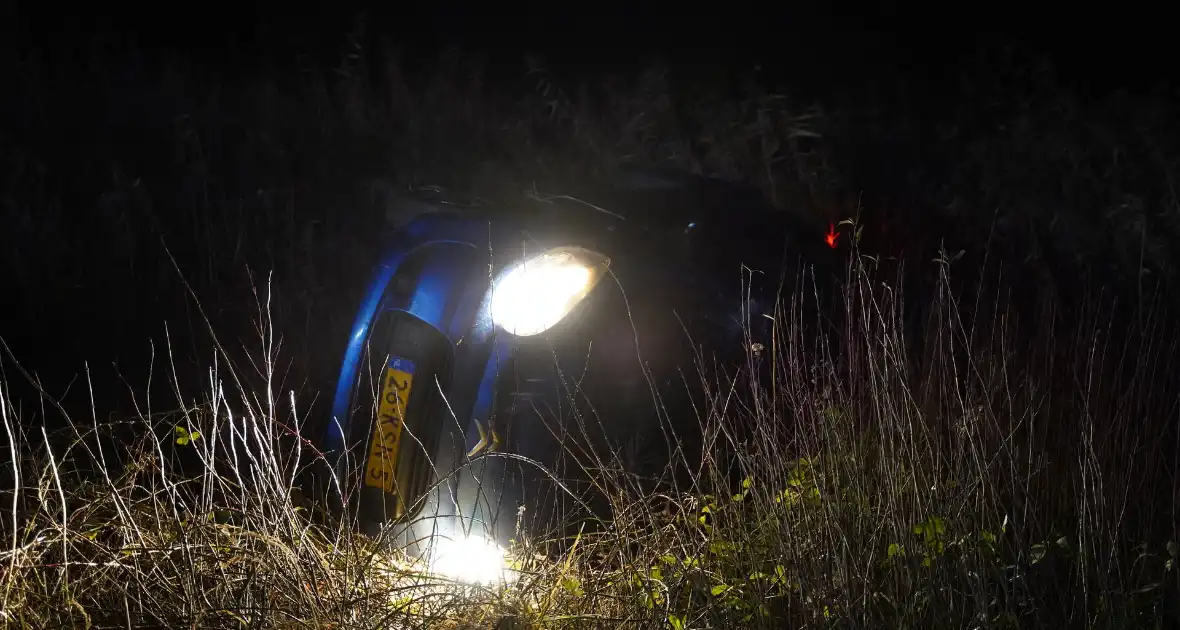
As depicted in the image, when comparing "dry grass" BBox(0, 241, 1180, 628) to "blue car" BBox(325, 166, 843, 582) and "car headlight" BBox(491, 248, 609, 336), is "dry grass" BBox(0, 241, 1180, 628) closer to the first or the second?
"blue car" BBox(325, 166, 843, 582)

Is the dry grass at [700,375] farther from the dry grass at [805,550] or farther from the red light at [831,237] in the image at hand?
the red light at [831,237]

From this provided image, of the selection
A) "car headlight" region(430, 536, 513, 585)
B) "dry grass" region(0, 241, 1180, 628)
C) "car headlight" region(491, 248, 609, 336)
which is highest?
"car headlight" region(491, 248, 609, 336)

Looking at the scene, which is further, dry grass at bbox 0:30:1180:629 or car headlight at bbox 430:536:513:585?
car headlight at bbox 430:536:513:585

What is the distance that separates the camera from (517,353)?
3385 millimetres

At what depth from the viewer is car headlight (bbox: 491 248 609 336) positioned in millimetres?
3389

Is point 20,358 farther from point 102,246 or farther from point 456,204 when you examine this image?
point 456,204

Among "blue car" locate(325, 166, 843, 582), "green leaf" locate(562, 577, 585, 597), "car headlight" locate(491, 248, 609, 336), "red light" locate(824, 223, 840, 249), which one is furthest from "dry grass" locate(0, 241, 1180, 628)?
"red light" locate(824, 223, 840, 249)

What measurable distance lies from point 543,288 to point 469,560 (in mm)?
942

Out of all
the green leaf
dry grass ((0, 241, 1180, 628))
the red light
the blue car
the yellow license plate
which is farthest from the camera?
the red light

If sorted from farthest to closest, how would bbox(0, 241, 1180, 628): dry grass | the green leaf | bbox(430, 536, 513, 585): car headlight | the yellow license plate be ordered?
1. the yellow license plate
2. bbox(430, 536, 513, 585): car headlight
3. the green leaf
4. bbox(0, 241, 1180, 628): dry grass

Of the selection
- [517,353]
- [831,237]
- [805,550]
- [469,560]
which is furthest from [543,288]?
[831,237]

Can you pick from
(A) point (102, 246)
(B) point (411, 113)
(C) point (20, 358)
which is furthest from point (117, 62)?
(C) point (20, 358)

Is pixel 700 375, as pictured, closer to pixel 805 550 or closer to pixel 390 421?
pixel 805 550

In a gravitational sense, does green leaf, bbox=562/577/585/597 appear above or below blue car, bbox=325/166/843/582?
below
